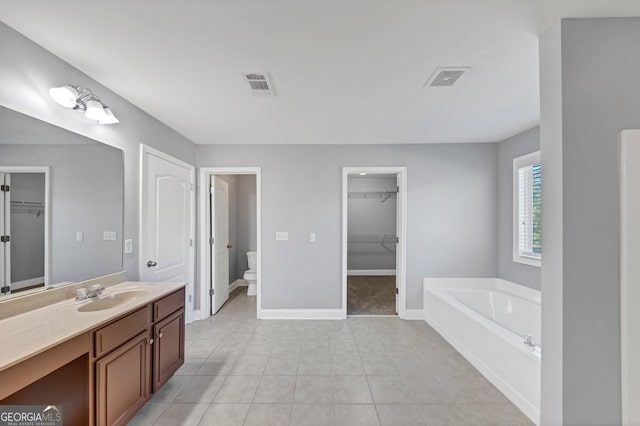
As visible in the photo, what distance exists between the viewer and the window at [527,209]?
3035mm

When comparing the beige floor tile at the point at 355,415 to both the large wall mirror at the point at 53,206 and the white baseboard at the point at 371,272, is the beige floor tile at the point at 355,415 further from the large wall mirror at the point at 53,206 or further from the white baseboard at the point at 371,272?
the white baseboard at the point at 371,272

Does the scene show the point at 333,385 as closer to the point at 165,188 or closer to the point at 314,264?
the point at 314,264

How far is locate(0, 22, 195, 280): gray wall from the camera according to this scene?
56.3 inches

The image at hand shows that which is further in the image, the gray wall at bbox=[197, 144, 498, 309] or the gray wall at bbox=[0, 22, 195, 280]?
the gray wall at bbox=[197, 144, 498, 309]

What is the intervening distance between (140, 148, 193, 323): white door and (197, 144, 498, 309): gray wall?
621mm

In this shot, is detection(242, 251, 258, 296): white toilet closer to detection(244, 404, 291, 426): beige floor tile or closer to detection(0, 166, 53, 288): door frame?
detection(244, 404, 291, 426): beige floor tile

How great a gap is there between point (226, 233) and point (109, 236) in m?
2.11

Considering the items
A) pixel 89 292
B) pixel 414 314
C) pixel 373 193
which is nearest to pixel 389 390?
pixel 414 314

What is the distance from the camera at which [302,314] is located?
3.51 m

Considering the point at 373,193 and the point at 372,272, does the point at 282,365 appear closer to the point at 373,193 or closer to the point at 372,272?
the point at 372,272

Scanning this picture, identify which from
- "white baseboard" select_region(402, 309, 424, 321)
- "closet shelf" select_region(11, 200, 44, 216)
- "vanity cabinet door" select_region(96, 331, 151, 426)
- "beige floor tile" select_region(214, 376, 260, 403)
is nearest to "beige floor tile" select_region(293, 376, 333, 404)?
"beige floor tile" select_region(214, 376, 260, 403)

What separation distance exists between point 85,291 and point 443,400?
9.12ft

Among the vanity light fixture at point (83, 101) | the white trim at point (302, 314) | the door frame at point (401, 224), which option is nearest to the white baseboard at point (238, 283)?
the white trim at point (302, 314)

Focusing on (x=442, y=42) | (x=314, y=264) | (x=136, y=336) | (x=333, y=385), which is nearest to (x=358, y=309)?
(x=314, y=264)
